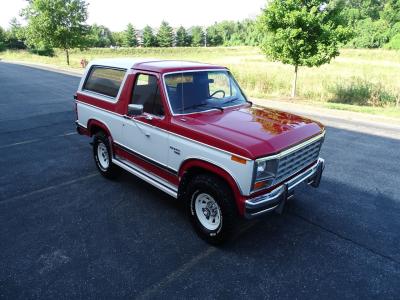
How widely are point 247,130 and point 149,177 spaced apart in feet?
6.12

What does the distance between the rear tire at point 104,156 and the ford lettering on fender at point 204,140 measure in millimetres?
43

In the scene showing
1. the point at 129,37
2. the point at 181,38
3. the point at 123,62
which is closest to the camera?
the point at 123,62

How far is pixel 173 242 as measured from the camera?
4.22 metres

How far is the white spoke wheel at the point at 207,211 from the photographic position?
4113mm

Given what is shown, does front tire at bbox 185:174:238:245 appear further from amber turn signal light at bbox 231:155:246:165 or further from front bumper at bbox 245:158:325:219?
amber turn signal light at bbox 231:155:246:165

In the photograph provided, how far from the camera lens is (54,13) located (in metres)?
32.8

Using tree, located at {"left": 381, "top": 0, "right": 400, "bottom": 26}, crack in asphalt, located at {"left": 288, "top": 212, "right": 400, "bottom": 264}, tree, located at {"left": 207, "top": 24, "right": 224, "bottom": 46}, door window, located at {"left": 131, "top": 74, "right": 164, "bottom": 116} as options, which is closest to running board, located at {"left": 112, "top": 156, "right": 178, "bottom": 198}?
door window, located at {"left": 131, "top": 74, "right": 164, "bottom": 116}

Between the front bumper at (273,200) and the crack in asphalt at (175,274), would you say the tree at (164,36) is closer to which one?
the front bumper at (273,200)

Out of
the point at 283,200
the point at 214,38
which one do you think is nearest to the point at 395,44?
the point at 283,200

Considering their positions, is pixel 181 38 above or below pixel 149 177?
A: above

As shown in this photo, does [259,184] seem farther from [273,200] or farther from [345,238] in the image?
[345,238]

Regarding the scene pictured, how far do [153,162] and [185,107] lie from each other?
993 mm

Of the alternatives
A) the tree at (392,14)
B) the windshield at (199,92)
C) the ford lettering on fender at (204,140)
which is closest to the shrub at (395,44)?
the tree at (392,14)

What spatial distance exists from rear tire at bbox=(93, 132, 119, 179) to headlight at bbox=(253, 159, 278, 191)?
10.3 feet
